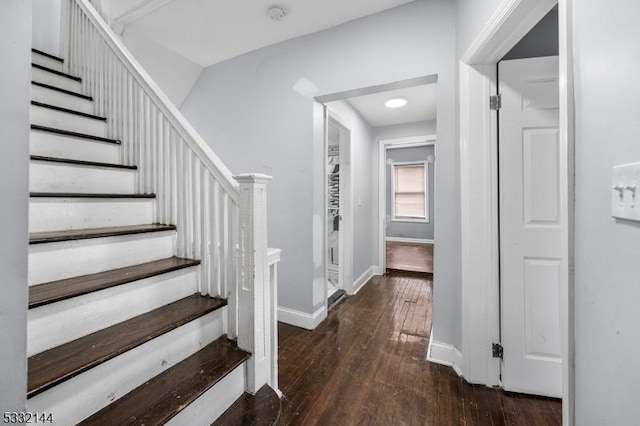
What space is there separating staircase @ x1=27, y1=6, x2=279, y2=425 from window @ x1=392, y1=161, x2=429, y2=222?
19.6 feet

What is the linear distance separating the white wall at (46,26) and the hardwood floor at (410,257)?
4886 millimetres

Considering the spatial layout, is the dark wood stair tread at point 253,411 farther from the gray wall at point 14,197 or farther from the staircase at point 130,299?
the gray wall at point 14,197

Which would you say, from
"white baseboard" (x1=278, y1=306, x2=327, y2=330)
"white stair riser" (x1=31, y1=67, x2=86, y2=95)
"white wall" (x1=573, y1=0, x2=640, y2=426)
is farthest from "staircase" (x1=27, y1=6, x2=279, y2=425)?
"white wall" (x1=573, y1=0, x2=640, y2=426)

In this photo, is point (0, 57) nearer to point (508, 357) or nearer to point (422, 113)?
point (508, 357)

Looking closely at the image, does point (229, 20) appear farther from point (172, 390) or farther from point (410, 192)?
point (410, 192)

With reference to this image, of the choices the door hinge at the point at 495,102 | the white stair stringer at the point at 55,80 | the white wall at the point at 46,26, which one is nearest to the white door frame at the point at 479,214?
the door hinge at the point at 495,102

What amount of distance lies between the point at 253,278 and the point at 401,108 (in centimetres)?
331

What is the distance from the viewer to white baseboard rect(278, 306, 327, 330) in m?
2.48

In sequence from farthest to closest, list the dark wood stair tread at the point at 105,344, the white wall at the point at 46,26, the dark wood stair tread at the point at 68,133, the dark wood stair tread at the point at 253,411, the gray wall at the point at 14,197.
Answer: the white wall at the point at 46,26
the dark wood stair tread at the point at 68,133
the dark wood stair tread at the point at 253,411
the dark wood stair tread at the point at 105,344
the gray wall at the point at 14,197

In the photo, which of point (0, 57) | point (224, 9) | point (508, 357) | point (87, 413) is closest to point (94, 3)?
point (224, 9)

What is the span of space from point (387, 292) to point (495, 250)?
6.51 ft

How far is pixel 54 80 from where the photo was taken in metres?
2.02

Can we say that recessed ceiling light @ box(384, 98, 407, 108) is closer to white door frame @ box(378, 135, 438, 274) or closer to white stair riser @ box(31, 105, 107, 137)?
white door frame @ box(378, 135, 438, 274)

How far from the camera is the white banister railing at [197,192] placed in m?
1.32
